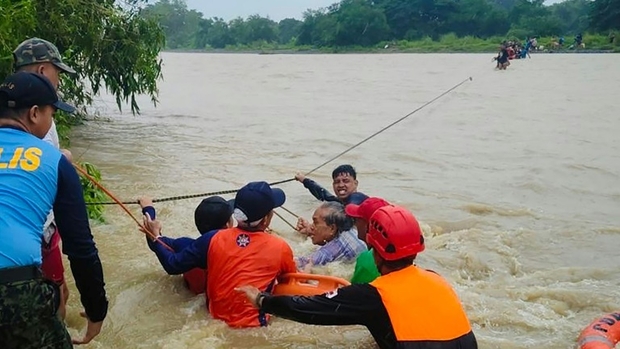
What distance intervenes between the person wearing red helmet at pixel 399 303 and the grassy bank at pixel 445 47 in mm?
50485

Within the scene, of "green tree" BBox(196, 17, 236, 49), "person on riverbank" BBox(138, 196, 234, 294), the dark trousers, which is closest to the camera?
the dark trousers

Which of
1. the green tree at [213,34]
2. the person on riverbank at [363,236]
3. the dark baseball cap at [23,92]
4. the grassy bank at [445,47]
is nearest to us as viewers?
the dark baseball cap at [23,92]

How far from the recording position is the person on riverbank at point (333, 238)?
5496mm

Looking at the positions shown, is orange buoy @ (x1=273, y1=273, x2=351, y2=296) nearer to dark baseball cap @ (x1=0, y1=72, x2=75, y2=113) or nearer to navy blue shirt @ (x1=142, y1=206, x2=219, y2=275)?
navy blue shirt @ (x1=142, y1=206, x2=219, y2=275)

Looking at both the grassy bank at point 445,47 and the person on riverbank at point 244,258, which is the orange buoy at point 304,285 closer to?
the person on riverbank at point 244,258

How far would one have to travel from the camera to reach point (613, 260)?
658 centimetres

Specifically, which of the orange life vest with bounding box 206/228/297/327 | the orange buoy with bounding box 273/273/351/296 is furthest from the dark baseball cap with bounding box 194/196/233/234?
the orange buoy with bounding box 273/273/351/296

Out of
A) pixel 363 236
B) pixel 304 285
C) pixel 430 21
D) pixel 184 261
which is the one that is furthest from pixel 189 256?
pixel 430 21

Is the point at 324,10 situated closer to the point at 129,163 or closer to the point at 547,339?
the point at 129,163

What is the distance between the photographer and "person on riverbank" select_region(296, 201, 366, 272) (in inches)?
216

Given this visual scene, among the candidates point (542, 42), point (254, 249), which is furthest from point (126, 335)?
point (542, 42)

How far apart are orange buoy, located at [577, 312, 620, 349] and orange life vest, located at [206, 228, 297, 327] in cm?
200

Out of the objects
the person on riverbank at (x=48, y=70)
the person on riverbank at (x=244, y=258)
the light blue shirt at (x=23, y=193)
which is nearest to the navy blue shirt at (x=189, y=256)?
the person on riverbank at (x=244, y=258)

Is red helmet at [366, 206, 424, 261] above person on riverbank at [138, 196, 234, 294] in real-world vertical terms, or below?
above
